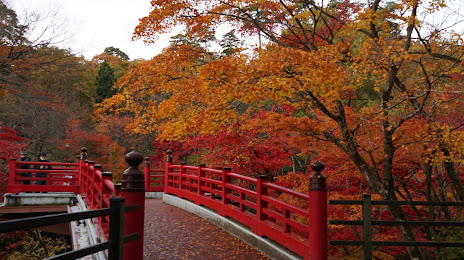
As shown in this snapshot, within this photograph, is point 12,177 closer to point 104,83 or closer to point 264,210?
point 264,210

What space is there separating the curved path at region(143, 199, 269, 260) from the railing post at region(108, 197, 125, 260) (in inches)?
129

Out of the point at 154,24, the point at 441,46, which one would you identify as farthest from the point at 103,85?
the point at 441,46

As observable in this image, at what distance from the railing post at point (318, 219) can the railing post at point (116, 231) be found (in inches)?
107

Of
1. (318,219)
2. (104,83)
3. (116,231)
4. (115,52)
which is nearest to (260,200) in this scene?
(318,219)

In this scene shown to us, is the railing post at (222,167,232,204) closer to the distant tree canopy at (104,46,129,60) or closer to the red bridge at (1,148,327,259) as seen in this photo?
the red bridge at (1,148,327,259)

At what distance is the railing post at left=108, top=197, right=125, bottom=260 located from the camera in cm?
311

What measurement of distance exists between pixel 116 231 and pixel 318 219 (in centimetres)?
280

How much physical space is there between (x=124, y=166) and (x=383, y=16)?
20.4 m

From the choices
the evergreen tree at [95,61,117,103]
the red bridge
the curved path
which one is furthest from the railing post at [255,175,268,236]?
the evergreen tree at [95,61,117,103]

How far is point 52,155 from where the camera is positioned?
78.2ft

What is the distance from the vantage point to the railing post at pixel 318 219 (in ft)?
15.3

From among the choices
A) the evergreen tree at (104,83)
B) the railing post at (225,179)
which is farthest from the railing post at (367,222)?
the evergreen tree at (104,83)

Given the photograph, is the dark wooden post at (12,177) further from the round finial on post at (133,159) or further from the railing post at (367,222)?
the railing post at (367,222)

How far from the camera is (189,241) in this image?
23.8ft
